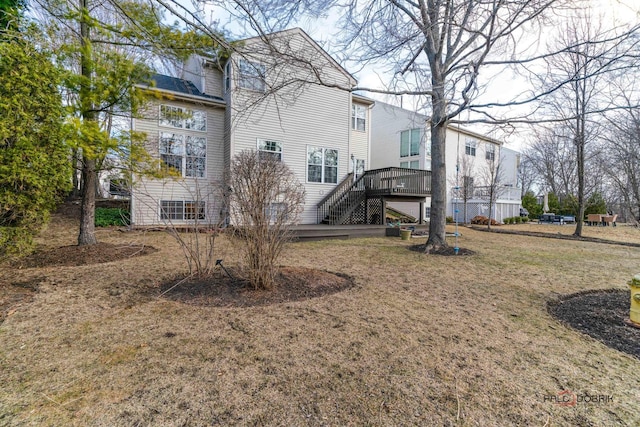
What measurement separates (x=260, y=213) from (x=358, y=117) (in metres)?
13.0

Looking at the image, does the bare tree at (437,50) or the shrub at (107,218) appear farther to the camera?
the shrub at (107,218)

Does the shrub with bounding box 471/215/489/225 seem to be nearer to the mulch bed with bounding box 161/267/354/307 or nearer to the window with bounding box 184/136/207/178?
the window with bounding box 184/136/207/178

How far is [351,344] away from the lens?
9.13 feet

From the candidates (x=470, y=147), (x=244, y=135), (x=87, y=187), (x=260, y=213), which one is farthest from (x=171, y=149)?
(x=470, y=147)

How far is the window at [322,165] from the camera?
13.4m

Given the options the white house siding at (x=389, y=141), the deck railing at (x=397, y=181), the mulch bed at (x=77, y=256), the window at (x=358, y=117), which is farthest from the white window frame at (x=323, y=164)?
the mulch bed at (x=77, y=256)

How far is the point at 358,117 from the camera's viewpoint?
51.3ft

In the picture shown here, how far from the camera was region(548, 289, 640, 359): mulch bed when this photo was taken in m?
3.01

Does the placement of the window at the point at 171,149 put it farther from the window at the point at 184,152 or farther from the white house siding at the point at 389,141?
the white house siding at the point at 389,141

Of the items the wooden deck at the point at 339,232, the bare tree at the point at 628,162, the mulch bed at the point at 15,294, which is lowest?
the mulch bed at the point at 15,294

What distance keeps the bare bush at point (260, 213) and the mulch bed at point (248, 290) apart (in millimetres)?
239

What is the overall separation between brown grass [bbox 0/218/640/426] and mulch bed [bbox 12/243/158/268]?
1.39 meters

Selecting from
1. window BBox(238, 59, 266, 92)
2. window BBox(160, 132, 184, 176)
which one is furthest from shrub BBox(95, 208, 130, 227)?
window BBox(238, 59, 266, 92)

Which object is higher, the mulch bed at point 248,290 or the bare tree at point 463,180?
the bare tree at point 463,180
